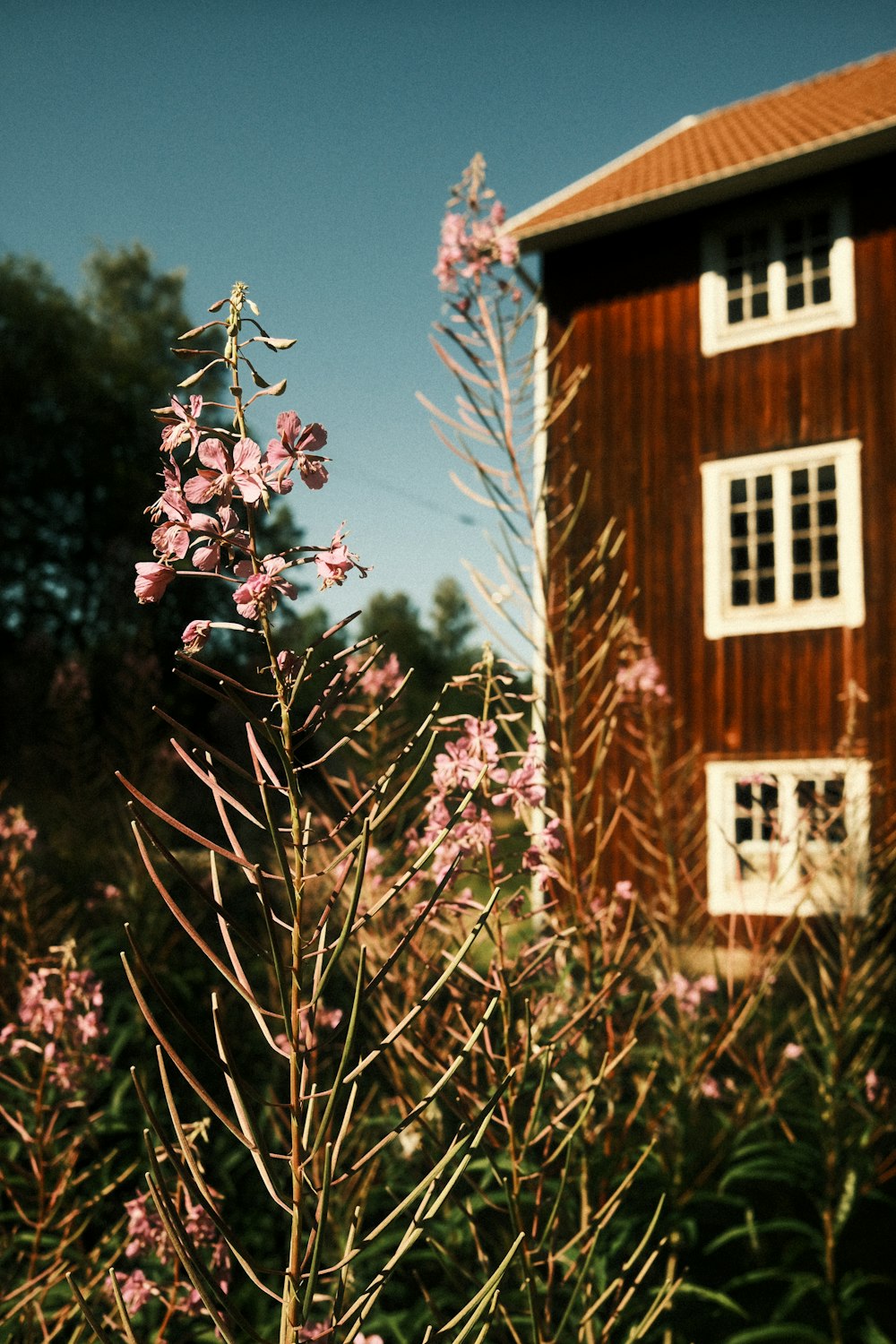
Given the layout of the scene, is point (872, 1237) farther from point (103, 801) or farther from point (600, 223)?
point (600, 223)

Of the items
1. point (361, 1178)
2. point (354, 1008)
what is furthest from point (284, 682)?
point (361, 1178)

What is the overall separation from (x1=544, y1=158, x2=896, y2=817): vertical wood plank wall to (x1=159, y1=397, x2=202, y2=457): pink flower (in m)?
7.75

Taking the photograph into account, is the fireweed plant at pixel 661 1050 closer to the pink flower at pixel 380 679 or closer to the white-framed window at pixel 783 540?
the pink flower at pixel 380 679

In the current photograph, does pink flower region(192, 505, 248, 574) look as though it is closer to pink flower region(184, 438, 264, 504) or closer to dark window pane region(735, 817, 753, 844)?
pink flower region(184, 438, 264, 504)

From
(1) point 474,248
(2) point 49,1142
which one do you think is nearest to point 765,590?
(1) point 474,248

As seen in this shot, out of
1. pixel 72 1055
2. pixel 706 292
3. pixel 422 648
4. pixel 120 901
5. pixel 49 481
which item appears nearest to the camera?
pixel 72 1055

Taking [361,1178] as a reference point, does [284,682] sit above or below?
above

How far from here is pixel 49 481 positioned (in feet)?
72.3

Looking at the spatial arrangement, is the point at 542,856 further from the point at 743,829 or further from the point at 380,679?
the point at 743,829

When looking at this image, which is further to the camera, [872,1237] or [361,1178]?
[872,1237]

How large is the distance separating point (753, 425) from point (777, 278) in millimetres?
1639

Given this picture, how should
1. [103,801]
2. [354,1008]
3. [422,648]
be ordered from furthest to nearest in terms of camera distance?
[422,648] < [103,801] < [354,1008]

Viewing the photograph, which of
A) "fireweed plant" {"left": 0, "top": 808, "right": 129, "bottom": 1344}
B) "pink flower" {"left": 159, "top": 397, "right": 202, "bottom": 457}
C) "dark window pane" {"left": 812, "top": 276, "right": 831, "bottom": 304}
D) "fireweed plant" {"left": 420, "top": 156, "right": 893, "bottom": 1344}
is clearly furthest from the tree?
"pink flower" {"left": 159, "top": 397, "right": 202, "bottom": 457}

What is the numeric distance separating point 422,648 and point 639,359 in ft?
144
